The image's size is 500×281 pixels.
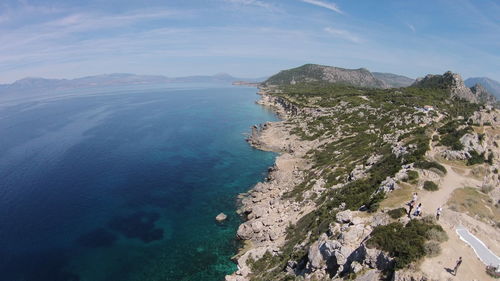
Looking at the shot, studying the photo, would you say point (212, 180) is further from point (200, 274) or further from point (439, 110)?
point (439, 110)

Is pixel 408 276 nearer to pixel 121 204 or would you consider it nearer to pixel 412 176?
pixel 412 176

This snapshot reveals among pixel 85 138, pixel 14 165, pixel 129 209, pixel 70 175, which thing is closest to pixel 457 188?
pixel 129 209

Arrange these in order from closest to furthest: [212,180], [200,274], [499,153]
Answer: [200,274], [499,153], [212,180]

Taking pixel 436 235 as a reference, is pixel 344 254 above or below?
below

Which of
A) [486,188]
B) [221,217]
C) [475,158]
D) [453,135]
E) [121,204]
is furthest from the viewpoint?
[121,204]

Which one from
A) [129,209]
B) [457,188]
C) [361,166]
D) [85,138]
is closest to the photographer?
[457,188]

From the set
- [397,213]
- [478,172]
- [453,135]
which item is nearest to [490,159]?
[478,172]
